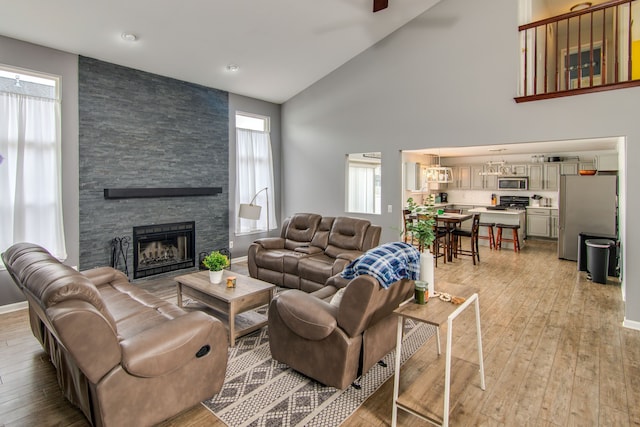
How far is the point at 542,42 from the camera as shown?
5680mm

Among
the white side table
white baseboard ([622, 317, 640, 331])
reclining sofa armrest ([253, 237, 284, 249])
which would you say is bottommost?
white baseboard ([622, 317, 640, 331])

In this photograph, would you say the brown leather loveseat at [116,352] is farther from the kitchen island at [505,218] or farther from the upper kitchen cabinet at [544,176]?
the upper kitchen cabinet at [544,176]

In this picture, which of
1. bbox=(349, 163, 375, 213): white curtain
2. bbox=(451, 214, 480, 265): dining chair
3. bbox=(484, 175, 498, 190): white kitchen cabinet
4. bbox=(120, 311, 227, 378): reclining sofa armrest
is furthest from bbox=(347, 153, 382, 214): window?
bbox=(120, 311, 227, 378): reclining sofa armrest

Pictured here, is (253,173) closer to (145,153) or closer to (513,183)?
(145,153)

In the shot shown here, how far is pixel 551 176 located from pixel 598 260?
13.8ft

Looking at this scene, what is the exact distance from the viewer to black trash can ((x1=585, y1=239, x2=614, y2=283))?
16.9 ft

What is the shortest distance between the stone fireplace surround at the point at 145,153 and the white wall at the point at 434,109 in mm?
1760

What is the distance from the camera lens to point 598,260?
5.20m

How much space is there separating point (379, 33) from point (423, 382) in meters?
5.29

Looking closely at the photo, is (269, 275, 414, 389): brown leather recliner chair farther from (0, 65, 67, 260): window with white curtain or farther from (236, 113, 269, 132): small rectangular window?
(236, 113, 269, 132): small rectangular window

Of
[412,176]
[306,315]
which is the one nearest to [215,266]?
[306,315]

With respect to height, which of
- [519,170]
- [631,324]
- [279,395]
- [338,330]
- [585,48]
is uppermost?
[585,48]

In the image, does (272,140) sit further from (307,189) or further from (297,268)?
(297,268)

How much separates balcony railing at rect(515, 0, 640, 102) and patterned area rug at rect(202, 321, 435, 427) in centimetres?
385
